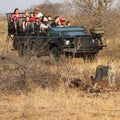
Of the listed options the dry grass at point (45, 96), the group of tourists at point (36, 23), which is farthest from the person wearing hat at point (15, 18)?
the dry grass at point (45, 96)

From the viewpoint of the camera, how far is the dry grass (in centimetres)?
768

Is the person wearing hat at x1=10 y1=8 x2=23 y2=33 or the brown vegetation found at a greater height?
the person wearing hat at x1=10 y1=8 x2=23 y2=33

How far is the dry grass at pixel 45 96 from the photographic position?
768cm

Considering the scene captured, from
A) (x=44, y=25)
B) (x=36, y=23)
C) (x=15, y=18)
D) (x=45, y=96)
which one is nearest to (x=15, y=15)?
(x=15, y=18)

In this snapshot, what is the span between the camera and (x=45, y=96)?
367 inches

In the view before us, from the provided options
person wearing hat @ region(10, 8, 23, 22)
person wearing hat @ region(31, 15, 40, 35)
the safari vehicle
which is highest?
person wearing hat @ region(10, 8, 23, 22)

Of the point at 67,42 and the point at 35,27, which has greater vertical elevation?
the point at 35,27

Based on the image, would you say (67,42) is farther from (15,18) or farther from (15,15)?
(15,15)

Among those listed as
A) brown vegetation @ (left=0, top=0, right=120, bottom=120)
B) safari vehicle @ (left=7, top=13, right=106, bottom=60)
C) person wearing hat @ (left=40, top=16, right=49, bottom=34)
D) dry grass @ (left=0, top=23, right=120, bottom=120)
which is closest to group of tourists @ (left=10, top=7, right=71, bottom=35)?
person wearing hat @ (left=40, top=16, right=49, bottom=34)

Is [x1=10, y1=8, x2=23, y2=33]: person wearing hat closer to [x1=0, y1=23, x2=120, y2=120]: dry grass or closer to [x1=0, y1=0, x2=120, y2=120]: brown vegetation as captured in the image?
[x1=0, y1=0, x2=120, y2=120]: brown vegetation

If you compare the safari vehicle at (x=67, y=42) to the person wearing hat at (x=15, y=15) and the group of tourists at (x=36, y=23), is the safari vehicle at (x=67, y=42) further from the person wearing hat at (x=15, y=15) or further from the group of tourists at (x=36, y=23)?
the person wearing hat at (x=15, y=15)

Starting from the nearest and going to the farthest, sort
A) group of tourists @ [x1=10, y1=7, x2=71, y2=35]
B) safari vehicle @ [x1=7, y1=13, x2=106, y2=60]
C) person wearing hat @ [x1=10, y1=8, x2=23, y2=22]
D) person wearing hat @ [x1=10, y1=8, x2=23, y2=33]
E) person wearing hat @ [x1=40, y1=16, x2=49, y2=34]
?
safari vehicle @ [x1=7, y1=13, x2=106, y2=60] → person wearing hat @ [x1=40, y1=16, x2=49, y2=34] → group of tourists @ [x1=10, y1=7, x2=71, y2=35] → person wearing hat @ [x1=10, y1=8, x2=23, y2=33] → person wearing hat @ [x1=10, y1=8, x2=23, y2=22]

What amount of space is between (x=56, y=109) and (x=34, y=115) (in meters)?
0.54

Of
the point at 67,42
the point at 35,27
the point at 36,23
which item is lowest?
the point at 67,42
